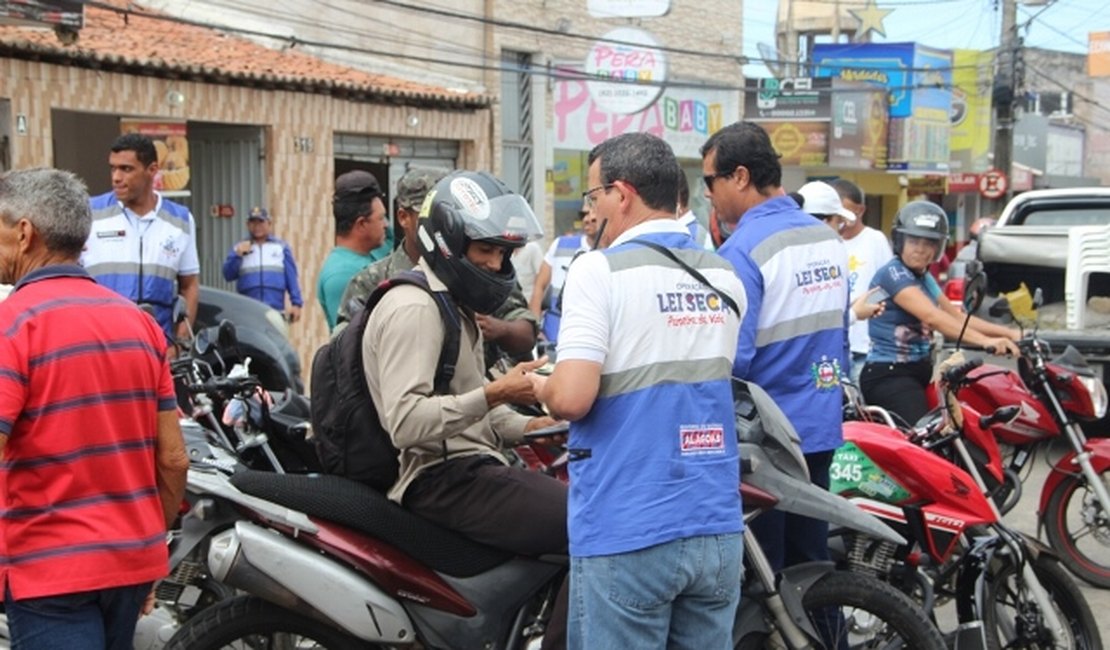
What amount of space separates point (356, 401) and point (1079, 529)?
14.1ft

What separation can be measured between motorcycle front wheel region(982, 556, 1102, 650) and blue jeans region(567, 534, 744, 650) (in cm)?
172

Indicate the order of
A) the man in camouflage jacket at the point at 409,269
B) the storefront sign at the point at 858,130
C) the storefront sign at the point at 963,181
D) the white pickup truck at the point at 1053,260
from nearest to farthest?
the man in camouflage jacket at the point at 409,269 → the white pickup truck at the point at 1053,260 → the storefront sign at the point at 858,130 → the storefront sign at the point at 963,181

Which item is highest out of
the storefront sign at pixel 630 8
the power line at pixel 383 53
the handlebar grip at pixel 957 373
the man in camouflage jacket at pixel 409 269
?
the storefront sign at pixel 630 8

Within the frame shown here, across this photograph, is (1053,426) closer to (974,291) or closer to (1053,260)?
(974,291)

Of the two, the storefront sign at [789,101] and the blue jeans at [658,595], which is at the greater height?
the storefront sign at [789,101]

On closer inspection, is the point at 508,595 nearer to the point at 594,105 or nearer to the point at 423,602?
the point at 423,602

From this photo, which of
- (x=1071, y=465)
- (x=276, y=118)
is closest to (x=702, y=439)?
(x=1071, y=465)

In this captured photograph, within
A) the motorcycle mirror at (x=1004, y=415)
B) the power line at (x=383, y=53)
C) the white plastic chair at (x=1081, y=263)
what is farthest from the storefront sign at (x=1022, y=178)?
the motorcycle mirror at (x=1004, y=415)

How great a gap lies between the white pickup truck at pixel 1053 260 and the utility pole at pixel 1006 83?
18.5 metres

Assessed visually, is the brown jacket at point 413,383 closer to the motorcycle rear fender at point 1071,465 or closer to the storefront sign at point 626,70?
the motorcycle rear fender at point 1071,465

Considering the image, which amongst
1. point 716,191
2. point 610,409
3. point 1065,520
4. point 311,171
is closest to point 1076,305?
point 1065,520

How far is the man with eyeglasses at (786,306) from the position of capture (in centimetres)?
440

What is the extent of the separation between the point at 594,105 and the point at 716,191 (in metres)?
19.3

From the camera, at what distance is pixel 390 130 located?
58.1 feet
